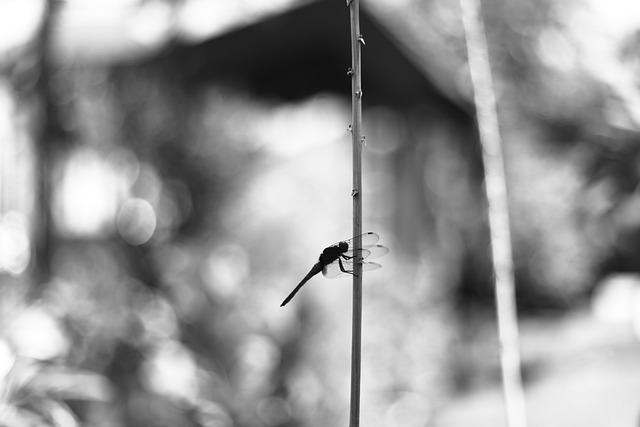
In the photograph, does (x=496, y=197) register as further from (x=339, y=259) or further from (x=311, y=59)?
(x=311, y=59)

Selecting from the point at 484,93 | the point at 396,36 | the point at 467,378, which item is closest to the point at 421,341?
the point at 467,378

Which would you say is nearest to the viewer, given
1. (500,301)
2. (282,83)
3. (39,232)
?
(500,301)

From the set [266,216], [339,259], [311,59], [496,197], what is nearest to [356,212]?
[339,259]

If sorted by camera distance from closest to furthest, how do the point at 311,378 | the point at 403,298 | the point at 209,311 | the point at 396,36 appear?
the point at 311,378 < the point at 209,311 < the point at 403,298 < the point at 396,36

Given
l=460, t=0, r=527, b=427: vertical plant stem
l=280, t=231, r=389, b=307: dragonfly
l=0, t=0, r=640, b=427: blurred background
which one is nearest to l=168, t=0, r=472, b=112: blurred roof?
l=0, t=0, r=640, b=427: blurred background

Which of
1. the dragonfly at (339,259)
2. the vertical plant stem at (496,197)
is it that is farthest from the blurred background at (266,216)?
the dragonfly at (339,259)

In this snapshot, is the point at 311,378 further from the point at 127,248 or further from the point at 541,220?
the point at 541,220

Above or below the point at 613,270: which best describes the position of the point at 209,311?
below
